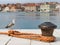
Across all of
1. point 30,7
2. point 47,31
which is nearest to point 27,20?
point 30,7

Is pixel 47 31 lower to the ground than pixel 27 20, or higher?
higher

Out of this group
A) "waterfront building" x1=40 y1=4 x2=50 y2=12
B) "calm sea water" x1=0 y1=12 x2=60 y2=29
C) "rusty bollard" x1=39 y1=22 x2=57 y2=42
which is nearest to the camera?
"rusty bollard" x1=39 y1=22 x2=57 y2=42

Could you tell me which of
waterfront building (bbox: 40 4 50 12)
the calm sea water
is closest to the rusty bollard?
the calm sea water

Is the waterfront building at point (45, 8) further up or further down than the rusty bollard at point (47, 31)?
further down

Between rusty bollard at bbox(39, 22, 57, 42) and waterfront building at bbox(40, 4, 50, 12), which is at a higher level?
rusty bollard at bbox(39, 22, 57, 42)

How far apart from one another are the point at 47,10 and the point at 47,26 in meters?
6.29

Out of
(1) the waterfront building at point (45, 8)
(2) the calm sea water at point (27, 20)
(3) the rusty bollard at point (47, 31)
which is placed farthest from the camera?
(1) the waterfront building at point (45, 8)

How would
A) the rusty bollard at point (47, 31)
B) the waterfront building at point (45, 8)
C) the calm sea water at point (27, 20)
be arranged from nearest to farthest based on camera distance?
the rusty bollard at point (47, 31) → the calm sea water at point (27, 20) → the waterfront building at point (45, 8)

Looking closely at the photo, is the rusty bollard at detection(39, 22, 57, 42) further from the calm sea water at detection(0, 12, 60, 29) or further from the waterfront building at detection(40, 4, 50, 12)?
the waterfront building at detection(40, 4, 50, 12)

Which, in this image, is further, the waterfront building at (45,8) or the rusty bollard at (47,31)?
the waterfront building at (45,8)

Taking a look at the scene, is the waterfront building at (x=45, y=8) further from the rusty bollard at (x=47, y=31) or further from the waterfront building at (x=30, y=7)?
the rusty bollard at (x=47, y=31)

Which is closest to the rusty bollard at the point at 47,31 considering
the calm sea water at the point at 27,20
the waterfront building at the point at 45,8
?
the calm sea water at the point at 27,20

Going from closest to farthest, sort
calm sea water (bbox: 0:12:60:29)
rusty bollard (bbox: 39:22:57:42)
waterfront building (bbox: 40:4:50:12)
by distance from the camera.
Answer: rusty bollard (bbox: 39:22:57:42)
calm sea water (bbox: 0:12:60:29)
waterfront building (bbox: 40:4:50:12)

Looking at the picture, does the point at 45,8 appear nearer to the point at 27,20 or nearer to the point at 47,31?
the point at 27,20
